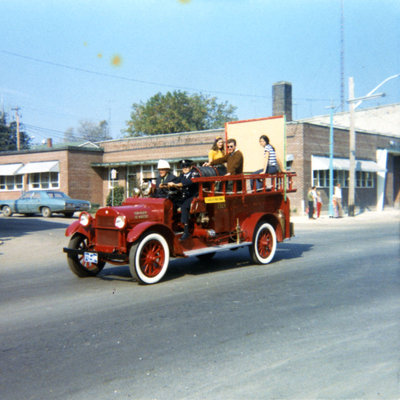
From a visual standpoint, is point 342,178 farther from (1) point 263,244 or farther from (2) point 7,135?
(2) point 7,135

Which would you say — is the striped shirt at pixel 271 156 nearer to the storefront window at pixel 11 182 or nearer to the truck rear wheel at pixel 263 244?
the truck rear wheel at pixel 263 244

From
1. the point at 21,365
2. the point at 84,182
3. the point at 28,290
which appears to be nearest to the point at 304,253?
the point at 28,290

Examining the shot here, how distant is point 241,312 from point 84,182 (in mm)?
32345

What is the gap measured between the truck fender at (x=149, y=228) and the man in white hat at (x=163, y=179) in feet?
2.79

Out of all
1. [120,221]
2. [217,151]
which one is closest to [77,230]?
[120,221]

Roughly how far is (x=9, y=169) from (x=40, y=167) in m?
3.80

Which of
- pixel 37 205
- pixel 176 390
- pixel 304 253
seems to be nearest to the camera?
pixel 176 390

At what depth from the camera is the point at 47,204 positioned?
25.2 m

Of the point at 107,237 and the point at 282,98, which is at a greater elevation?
A: the point at 282,98

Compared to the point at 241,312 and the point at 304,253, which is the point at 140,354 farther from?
the point at 304,253

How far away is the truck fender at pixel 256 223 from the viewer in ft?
30.3

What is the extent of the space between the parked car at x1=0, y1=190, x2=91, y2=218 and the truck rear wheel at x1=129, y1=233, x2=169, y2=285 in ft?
59.8

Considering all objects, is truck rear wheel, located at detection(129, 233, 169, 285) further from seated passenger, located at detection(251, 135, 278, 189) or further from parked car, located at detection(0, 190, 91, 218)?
parked car, located at detection(0, 190, 91, 218)

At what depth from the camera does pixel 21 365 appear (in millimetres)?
4250
